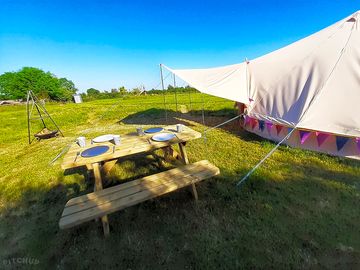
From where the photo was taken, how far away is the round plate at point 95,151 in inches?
97.9

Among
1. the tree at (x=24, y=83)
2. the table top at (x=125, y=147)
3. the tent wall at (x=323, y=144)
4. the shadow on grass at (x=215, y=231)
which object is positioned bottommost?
the shadow on grass at (x=215, y=231)

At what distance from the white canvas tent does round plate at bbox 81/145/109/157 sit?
10.1 ft

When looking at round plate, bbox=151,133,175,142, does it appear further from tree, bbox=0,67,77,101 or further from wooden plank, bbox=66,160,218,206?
tree, bbox=0,67,77,101

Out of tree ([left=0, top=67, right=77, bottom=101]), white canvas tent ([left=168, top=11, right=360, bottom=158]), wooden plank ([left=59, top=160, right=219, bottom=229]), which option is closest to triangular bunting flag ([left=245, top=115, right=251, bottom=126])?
white canvas tent ([left=168, top=11, right=360, bottom=158])

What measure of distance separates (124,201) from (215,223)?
116cm

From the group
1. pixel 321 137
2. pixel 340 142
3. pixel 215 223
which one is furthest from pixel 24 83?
pixel 340 142

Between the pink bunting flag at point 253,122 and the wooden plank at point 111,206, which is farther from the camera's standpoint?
the pink bunting flag at point 253,122

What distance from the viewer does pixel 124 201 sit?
2.05m

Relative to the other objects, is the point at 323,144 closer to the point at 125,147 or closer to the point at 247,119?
the point at 247,119

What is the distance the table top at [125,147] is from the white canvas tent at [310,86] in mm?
2032

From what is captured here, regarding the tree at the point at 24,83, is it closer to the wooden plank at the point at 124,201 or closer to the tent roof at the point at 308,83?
the tent roof at the point at 308,83

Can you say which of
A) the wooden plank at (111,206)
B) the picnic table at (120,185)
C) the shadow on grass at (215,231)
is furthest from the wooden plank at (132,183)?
the shadow on grass at (215,231)

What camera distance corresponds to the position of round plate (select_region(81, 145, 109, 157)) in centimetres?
249

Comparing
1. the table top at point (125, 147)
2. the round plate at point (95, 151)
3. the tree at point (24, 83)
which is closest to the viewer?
the table top at point (125, 147)
